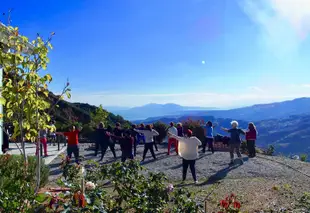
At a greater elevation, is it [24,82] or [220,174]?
[24,82]

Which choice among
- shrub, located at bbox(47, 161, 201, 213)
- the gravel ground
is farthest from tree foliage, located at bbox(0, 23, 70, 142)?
the gravel ground

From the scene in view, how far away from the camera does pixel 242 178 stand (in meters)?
10.4

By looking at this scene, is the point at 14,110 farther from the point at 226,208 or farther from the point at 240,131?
the point at 240,131

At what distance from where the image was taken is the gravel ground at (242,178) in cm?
754

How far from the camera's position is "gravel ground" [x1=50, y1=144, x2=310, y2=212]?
754 cm

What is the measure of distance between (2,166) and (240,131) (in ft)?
30.5

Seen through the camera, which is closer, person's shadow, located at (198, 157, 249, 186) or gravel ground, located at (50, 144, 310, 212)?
gravel ground, located at (50, 144, 310, 212)

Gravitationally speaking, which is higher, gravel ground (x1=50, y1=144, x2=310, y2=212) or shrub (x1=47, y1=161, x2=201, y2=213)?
shrub (x1=47, y1=161, x2=201, y2=213)

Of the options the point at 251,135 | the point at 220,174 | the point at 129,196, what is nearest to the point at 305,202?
the point at 129,196

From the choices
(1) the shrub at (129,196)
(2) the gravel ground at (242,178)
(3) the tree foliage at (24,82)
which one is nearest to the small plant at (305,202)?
(2) the gravel ground at (242,178)

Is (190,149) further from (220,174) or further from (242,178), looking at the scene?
(242,178)

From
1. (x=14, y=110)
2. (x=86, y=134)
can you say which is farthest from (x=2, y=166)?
(x=86, y=134)

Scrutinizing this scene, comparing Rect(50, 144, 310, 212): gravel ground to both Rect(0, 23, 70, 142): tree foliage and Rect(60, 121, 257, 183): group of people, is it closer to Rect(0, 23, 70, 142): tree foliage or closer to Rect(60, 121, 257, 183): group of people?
Rect(60, 121, 257, 183): group of people

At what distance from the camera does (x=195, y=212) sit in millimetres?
3586
